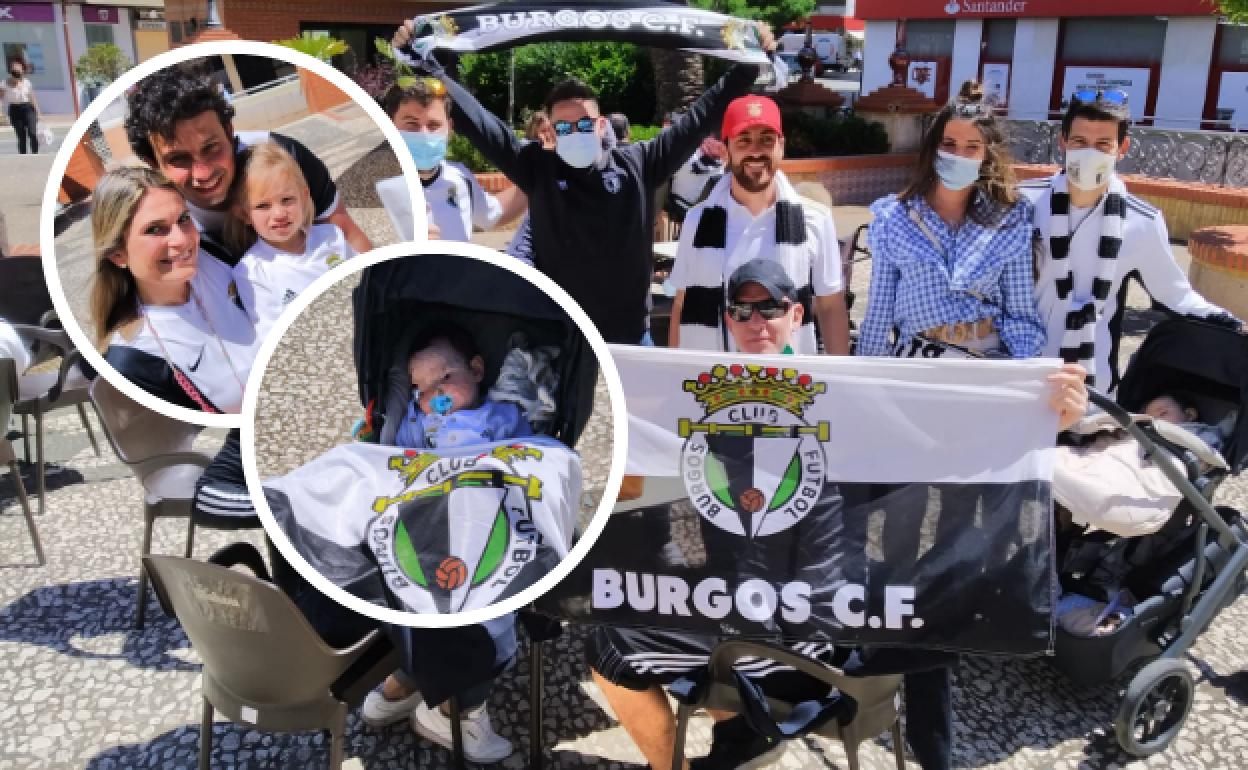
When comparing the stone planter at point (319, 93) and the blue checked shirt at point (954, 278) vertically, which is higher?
the stone planter at point (319, 93)

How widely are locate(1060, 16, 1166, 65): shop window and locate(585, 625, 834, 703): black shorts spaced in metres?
24.0

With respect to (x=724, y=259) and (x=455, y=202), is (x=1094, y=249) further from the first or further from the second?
(x=455, y=202)

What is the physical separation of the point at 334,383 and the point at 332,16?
23150 mm

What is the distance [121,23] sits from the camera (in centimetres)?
3334

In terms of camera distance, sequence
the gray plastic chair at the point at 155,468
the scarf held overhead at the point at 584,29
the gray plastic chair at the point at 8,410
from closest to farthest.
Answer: the scarf held overhead at the point at 584,29
the gray plastic chair at the point at 155,468
the gray plastic chair at the point at 8,410

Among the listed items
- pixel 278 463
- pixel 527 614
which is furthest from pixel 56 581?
pixel 278 463

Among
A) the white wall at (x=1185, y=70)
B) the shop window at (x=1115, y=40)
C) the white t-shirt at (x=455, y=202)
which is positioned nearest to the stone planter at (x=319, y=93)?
the white t-shirt at (x=455, y=202)

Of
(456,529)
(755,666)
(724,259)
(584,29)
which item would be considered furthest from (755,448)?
(584,29)

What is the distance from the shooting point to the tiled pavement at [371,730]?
3.31 m

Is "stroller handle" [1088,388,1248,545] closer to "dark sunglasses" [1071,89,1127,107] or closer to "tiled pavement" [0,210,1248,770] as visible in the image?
"tiled pavement" [0,210,1248,770]

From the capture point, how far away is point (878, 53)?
27531 mm

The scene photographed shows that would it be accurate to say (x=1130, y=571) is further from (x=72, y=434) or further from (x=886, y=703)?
(x=72, y=434)

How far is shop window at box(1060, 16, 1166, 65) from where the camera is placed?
22.3 meters

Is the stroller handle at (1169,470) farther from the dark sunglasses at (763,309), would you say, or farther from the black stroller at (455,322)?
the black stroller at (455,322)
